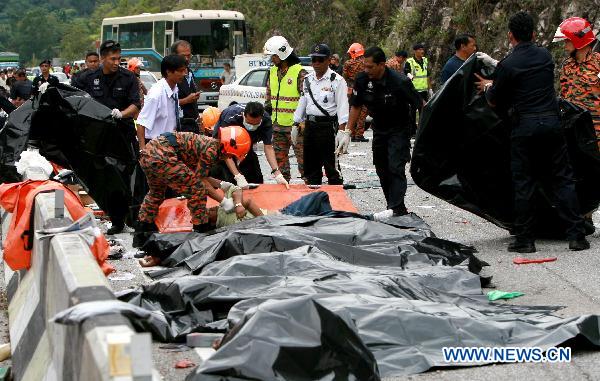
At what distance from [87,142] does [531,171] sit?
445cm

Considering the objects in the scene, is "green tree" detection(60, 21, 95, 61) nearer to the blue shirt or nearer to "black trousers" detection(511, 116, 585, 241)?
the blue shirt

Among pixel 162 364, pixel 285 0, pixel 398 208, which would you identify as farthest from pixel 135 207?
pixel 285 0

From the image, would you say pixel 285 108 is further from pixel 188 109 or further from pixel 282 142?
pixel 188 109

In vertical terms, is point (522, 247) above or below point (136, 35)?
above

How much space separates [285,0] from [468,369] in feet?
127

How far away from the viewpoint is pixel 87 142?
1127 centimetres

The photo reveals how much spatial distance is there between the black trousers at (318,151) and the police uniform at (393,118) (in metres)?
0.93

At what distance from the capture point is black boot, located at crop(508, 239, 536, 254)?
Answer: 9.33 m

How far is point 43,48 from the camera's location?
5497 inches

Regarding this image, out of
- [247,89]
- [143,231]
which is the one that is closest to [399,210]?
[143,231]

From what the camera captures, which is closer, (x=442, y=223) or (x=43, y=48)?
(x=442, y=223)

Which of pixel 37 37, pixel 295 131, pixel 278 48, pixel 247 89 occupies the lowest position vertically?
pixel 37 37

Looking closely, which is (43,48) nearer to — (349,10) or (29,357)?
(349,10)

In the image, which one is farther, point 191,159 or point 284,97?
point 284,97
